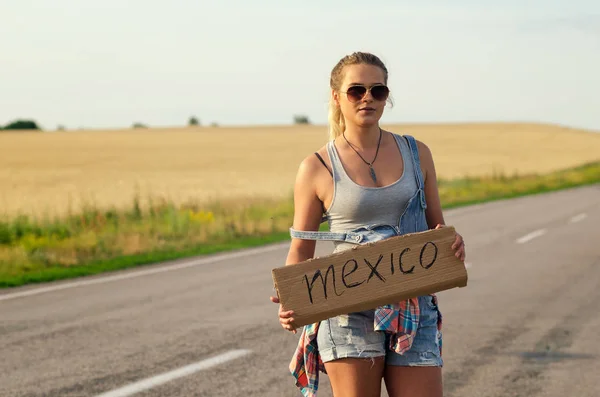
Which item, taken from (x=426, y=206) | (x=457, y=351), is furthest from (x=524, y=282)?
(x=426, y=206)

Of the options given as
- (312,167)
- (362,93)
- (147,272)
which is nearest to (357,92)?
(362,93)

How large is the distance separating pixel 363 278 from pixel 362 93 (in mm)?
652

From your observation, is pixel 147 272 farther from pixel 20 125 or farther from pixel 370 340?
pixel 20 125

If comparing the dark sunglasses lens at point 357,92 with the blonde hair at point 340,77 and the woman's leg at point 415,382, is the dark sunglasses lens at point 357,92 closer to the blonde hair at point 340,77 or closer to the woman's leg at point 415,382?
the blonde hair at point 340,77

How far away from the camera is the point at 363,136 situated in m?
3.74

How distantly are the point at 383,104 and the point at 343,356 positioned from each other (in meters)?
0.90

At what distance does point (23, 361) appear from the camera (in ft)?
25.7

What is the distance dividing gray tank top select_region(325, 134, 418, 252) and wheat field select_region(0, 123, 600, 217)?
842 inches

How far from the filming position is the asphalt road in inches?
276

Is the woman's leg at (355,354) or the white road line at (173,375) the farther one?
the white road line at (173,375)

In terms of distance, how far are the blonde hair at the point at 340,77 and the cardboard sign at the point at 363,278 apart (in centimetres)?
50

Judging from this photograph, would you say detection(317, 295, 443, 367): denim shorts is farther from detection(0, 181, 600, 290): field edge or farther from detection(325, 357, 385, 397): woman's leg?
detection(0, 181, 600, 290): field edge

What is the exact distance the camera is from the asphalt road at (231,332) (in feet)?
23.0

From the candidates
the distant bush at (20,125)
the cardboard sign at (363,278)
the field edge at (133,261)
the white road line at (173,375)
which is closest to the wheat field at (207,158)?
the field edge at (133,261)
